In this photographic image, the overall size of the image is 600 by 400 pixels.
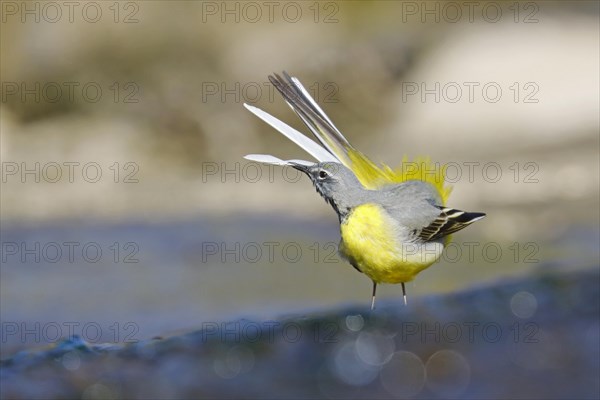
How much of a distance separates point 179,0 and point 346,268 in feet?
22.7

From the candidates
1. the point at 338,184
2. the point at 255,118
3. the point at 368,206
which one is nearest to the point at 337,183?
the point at 338,184

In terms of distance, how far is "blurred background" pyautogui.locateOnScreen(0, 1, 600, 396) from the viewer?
13641 millimetres

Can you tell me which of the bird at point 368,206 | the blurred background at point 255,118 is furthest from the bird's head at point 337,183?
the blurred background at point 255,118

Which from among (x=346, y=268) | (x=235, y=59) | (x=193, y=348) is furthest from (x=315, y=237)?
(x=193, y=348)

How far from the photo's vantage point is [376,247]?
653 cm

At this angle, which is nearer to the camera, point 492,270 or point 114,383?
point 114,383

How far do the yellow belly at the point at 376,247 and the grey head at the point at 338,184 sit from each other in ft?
0.22

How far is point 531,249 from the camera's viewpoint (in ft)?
39.2

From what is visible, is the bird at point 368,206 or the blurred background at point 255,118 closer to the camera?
the bird at point 368,206

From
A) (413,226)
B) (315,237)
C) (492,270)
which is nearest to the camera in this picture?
(413,226)

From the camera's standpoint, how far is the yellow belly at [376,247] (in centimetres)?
653

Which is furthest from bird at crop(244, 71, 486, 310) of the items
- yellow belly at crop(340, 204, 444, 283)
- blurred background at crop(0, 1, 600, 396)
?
blurred background at crop(0, 1, 600, 396)

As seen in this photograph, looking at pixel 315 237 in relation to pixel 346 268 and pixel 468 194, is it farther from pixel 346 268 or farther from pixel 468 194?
pixel 468 194

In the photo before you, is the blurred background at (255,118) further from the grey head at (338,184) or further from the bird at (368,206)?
the grey head at (338,184)
